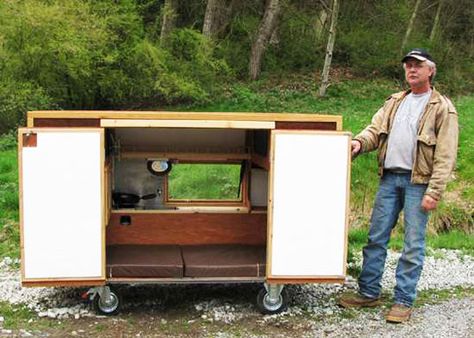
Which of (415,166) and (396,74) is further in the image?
(396,74)

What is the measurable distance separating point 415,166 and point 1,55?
14709 millimetres

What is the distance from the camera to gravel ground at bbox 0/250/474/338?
247 inches

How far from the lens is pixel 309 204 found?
6.30m

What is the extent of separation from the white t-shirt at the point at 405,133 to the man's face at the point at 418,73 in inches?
4.7

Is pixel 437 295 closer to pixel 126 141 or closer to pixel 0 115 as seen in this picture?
pixel 126 141

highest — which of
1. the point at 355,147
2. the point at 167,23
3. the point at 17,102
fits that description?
the point at 167,23

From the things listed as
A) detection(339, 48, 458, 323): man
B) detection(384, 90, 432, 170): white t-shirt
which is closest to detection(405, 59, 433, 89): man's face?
detection(339, 48, 458, 323): man

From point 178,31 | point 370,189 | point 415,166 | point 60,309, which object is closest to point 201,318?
point 60,309

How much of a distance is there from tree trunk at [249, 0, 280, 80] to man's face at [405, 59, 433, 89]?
66.9ft

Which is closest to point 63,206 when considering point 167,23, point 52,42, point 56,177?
point 56,177

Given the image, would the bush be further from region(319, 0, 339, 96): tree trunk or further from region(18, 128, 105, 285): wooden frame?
region(18, 128, 105, 285): wooden frame

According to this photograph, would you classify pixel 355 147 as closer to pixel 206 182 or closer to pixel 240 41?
pixel 206 182

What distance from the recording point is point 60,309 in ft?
21.6

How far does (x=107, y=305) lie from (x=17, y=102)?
12.7 metres
